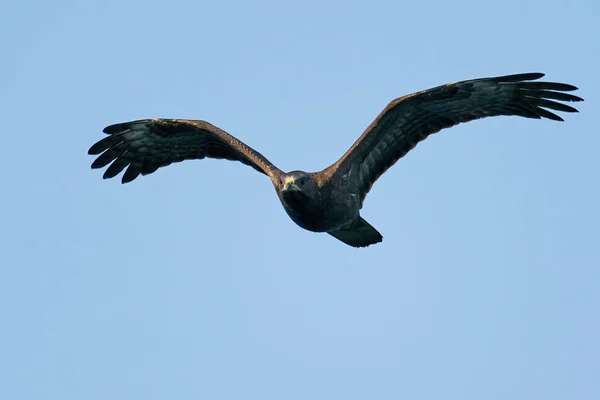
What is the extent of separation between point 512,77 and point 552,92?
2.33ft

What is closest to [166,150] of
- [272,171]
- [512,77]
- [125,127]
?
[125,127]

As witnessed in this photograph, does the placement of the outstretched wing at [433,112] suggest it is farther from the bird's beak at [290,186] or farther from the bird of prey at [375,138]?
the bird's beak at [290,186]

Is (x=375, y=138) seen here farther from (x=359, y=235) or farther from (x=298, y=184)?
(x=298, y=184)

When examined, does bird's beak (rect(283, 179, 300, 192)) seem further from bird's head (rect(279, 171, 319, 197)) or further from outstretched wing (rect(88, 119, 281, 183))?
outstretched wing (rect(88, 119, 281, 183))

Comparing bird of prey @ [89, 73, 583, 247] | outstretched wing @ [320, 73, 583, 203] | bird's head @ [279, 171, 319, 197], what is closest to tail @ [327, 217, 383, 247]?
bird of prey @ [89, 73, 583, 247]

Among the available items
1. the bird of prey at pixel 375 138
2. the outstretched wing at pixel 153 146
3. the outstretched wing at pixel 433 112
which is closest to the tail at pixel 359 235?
the bird of prey at pixel 375 138

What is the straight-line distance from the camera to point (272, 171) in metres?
15.1

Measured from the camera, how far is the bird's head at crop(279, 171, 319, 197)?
14219 mm

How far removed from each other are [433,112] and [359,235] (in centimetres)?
209

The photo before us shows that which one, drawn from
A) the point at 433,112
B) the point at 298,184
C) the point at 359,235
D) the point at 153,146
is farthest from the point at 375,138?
the point at 153,146

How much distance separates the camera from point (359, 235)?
52.3 ft

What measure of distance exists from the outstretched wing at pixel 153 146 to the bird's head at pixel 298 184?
83.8 inches

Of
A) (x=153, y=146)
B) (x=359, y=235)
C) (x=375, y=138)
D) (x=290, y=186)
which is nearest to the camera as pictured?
(x=290, y=186)

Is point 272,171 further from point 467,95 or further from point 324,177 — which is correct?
point 467,95
